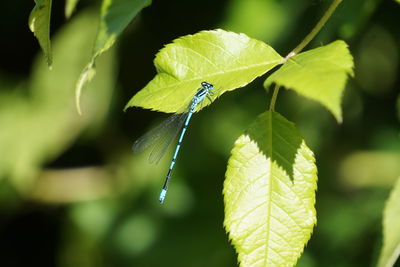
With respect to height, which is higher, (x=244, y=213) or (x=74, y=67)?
(x=244, y=213)

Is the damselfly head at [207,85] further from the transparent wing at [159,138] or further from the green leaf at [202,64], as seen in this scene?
the transparent wing at [159,138]

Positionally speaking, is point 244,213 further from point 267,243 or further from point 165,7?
point 165,7

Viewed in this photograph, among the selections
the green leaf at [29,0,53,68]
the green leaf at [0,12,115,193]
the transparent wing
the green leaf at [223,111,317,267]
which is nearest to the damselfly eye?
the green leaf at [223,111,317,267]

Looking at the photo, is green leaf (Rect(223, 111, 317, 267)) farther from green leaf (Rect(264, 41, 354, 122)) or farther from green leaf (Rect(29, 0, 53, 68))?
green leaf (Rect(29, 0, 53, 68))

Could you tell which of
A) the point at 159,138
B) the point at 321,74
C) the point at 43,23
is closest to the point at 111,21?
the point at 43,23

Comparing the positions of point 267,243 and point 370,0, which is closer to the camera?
point 267,243

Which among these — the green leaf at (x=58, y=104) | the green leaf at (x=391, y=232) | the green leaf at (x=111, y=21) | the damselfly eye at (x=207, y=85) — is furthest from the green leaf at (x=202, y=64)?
the green leaf at (x=58, y=104)

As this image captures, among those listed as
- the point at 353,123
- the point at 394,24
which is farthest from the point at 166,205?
the point at 394,24
